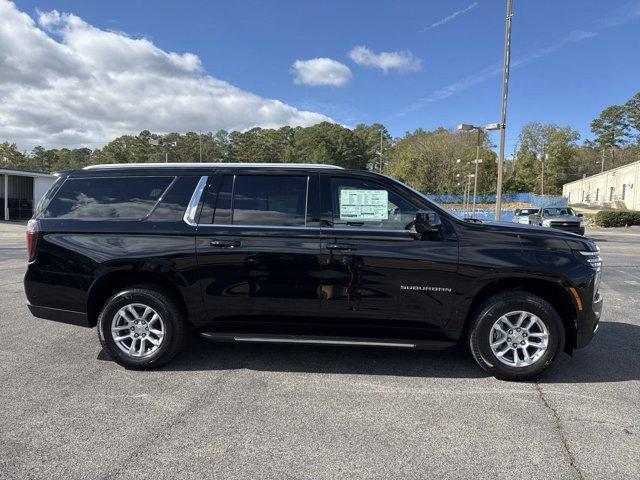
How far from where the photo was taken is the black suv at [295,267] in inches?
164

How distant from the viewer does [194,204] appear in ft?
14.6

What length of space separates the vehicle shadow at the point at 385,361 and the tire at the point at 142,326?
0.81ft

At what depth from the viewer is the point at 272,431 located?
3.31m

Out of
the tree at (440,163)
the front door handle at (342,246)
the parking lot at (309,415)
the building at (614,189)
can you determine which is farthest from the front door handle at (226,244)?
the tree at (440,163)

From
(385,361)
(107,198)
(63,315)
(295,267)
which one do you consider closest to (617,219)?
(385,361)

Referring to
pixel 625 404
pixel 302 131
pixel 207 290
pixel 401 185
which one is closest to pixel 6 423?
pixel 207 290

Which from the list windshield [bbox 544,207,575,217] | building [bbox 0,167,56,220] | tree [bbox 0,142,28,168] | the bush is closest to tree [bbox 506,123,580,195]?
the bush

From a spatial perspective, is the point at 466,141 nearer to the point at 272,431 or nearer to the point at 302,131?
the point at 302,131

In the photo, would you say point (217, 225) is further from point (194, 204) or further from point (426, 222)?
point (426, 222)

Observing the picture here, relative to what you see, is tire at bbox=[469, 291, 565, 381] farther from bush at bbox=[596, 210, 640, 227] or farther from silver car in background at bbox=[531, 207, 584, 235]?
bush at bbox=[596, 210, 640, 227]

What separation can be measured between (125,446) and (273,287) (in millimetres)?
1732

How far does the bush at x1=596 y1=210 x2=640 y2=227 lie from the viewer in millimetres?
35469

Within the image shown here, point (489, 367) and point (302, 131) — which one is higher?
point (302, 131)

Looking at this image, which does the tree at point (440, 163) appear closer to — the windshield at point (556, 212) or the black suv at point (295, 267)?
the windshield at point (556, 212)
